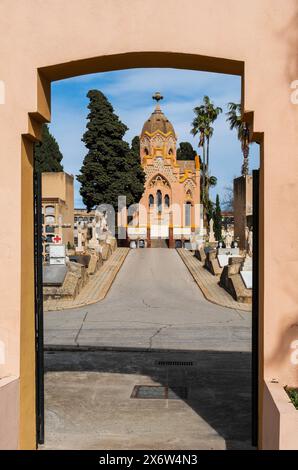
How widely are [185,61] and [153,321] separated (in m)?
11.1

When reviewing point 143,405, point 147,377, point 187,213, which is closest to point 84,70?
point 143,405

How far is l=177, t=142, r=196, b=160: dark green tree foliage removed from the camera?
256ft

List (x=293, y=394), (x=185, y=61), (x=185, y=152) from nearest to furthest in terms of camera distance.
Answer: (x=293, y=394) → (x=185, y=61) → (x=185, y=152)

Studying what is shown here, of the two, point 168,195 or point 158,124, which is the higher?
point 158,124

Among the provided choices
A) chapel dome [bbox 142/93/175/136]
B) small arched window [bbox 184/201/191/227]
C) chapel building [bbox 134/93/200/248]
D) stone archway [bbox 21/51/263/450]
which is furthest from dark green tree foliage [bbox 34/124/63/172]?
stone archway [bbox 21/51/263/450]

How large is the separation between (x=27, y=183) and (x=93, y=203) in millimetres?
36657

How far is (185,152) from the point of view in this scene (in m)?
78.8

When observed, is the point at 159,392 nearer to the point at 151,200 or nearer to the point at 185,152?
the point at 151,200

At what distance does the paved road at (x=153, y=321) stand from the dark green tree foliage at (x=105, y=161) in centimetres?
1677

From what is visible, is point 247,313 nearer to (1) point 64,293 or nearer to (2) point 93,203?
(1) point 64,293

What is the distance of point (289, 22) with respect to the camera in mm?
4828

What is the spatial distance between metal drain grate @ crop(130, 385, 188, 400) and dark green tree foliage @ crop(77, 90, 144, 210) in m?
33.9

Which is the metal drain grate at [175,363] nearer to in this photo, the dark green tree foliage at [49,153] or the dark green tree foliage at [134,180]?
the dark green tree foliage at [134,180]

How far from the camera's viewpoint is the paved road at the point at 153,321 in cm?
1194
